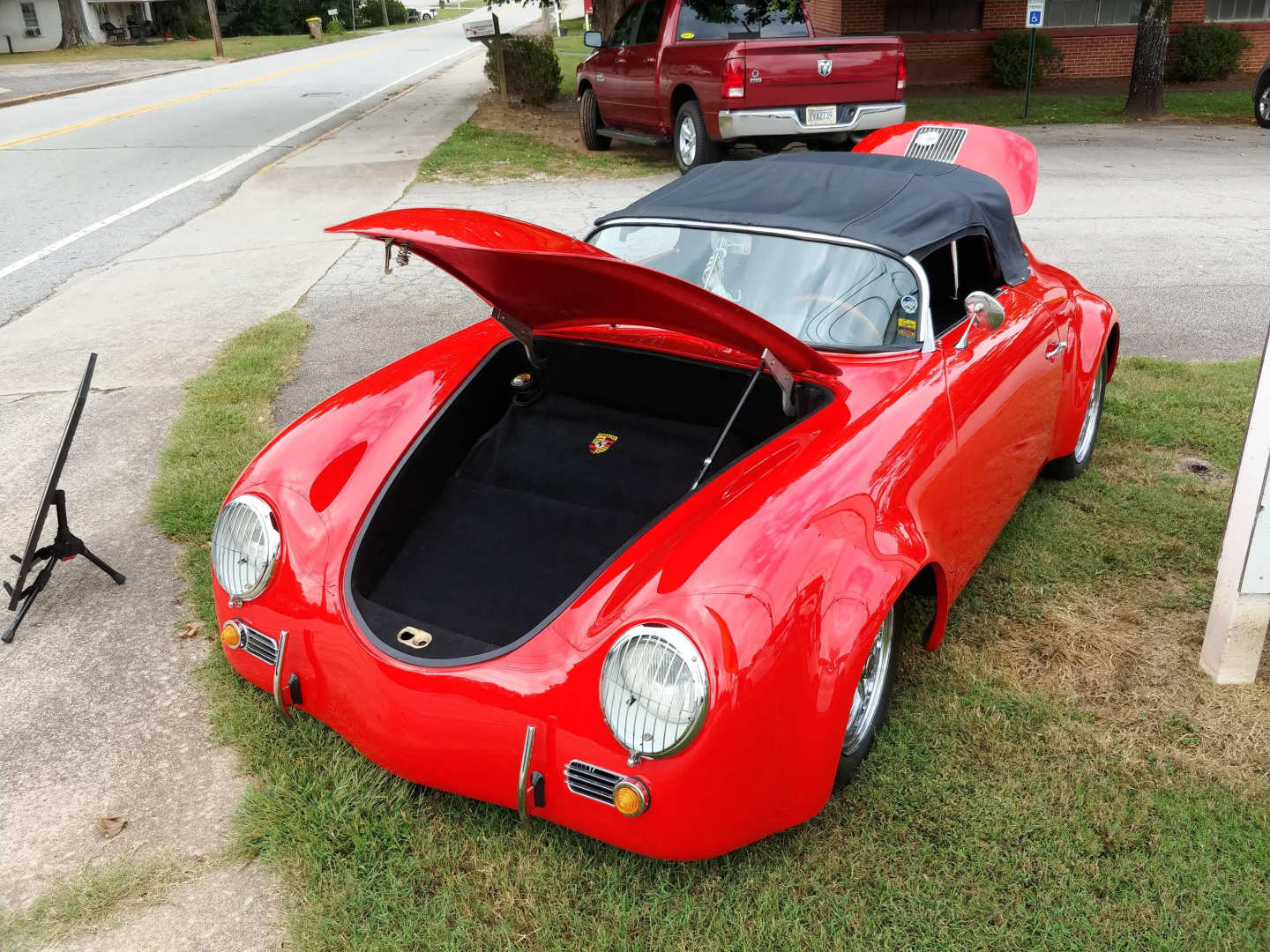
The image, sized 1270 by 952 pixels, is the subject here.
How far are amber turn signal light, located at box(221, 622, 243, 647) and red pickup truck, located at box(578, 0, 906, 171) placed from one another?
28.8ft

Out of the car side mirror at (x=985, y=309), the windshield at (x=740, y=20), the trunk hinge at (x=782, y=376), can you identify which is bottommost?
the trunk hinge at (x=782, y=376)

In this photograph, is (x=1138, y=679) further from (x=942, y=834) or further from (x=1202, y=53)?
(x=1202, y=53)

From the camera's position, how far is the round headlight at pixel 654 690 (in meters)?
2.23

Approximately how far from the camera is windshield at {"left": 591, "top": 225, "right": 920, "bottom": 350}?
3348mm

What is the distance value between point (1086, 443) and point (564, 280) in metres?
2.77

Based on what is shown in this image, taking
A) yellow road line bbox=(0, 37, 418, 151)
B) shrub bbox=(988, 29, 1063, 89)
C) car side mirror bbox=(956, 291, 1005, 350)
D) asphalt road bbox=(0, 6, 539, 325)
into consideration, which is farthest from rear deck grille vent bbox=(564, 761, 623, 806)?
shrub bbox=(988, 29, 1063, 89)

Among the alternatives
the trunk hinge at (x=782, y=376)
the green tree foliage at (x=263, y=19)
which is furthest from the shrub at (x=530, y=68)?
the green tree foliage at (x=263, y=19)

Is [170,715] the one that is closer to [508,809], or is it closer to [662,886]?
[508,809]

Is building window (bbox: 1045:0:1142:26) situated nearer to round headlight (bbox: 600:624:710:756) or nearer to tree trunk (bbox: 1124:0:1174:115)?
tree trunk (bbox: 1124:0:1174:115)

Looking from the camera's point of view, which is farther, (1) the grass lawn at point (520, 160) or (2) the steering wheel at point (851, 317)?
(1) the grass lawn at point (520, 160)

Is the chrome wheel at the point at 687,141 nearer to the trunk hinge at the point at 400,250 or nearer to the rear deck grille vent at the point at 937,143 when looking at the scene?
the rear deck grille vent at the point at 937,143

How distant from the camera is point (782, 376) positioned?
3.05m

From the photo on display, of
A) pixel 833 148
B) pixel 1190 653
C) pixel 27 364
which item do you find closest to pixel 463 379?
pixel 1190 653

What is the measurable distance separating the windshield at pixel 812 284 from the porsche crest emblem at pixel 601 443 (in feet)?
1.93
